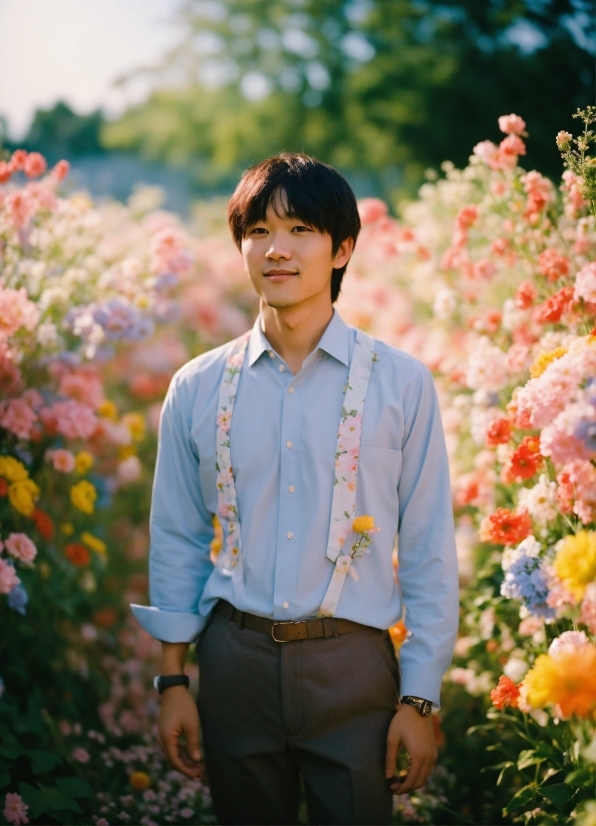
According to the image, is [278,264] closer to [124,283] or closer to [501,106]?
[124,283]

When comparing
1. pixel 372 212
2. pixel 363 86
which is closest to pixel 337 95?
pixel 363 86

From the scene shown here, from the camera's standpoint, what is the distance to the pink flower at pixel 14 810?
1.73 meters

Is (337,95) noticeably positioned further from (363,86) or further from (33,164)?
(33,164)

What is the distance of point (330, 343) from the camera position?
5.45 ft

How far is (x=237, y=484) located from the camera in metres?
1.65

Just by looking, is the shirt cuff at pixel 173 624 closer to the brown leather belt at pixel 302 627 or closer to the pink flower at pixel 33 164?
the brown leather belt at pixel 302 627

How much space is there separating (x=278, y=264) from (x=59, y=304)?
1.13 meters

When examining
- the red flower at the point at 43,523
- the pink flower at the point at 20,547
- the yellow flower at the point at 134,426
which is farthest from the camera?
the yellow flower at the point at 134,426

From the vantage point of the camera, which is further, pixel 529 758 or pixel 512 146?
Result: pixel 512 146

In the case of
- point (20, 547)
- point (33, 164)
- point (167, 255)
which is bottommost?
point (20, 547)

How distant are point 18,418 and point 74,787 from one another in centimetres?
101

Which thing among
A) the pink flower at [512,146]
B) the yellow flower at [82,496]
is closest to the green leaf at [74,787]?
the yellow flower at [82,496]

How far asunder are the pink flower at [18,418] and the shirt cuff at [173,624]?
730 millimetres

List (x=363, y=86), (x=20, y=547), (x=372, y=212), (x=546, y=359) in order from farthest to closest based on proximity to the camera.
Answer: (x=363, y=86), (x=372, y=212), (x=20, y=547), (x=546, y=359)
